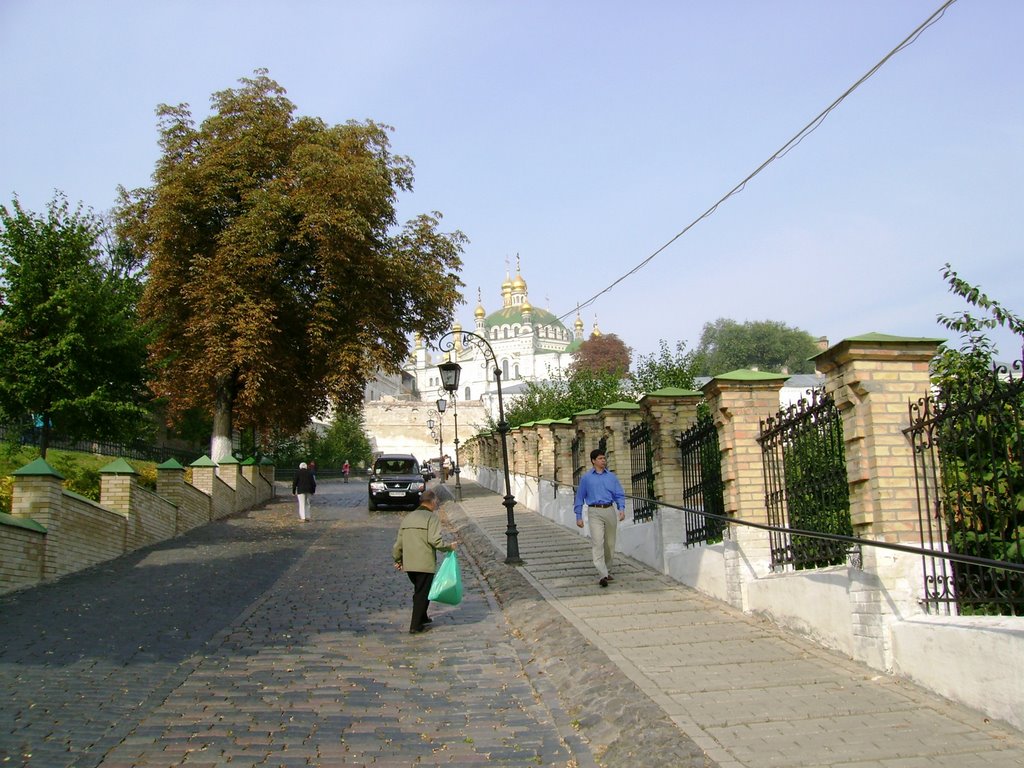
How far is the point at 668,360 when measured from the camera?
81.4ft

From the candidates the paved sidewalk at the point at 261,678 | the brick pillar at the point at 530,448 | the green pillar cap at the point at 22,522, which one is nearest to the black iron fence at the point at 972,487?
the paved sidewalk at the point at 261,678

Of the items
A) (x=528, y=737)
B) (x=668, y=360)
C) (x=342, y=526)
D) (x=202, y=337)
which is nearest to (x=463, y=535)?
(x=342, y=526)

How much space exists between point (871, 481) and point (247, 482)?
23.0 metres

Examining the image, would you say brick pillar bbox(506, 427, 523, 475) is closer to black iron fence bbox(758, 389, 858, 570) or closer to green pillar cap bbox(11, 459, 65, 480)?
green pillar cap bbox(11, 459, 65, 480)

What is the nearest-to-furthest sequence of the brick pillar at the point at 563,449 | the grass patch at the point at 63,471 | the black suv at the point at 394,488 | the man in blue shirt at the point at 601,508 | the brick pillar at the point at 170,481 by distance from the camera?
the man in blue shirt at the point at 601,508, the grass patch at the point at 63,471, the brick pillar at the point at 170,481, the brick pillar at the point at 563,449, the black suv at the point at 394,488

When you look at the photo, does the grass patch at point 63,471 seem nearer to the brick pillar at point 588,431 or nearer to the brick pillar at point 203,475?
the brick pillar at point 203,475

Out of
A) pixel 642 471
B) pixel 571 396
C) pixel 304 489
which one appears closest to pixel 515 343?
pixel 571 396

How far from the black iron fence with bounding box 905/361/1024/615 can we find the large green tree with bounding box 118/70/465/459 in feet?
67.7

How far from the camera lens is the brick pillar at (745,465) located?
8.85 m

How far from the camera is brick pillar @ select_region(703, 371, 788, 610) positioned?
8852mm

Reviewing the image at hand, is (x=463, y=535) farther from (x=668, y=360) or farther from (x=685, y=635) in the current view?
(x=685, y=635)

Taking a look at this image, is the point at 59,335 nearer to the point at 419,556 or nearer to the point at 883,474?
the point at 419,556

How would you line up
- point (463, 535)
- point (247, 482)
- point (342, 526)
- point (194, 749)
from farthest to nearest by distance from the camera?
point (247, 482) < point (342, 526) < point (463, 535) < point (194, 749)

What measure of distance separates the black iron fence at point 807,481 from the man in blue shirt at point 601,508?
2338 millimetres
